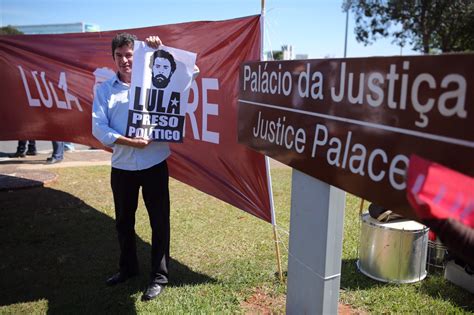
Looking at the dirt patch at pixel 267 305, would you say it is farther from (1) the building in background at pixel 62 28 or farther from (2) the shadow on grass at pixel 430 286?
(1) the building in background at pixel 62 28

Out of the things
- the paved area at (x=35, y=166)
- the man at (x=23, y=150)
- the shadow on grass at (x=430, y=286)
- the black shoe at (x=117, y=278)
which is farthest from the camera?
the man at (x=23, y=150)

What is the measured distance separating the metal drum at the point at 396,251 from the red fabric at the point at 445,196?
8.45 ft

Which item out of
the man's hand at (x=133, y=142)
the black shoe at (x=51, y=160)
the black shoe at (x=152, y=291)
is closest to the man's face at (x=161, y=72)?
the man's hand at (x=133, y=142)

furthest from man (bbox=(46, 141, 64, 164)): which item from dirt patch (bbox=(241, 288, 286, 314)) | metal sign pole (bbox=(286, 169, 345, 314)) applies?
metal sign pole (bbox=(286, 169, 345, 314))

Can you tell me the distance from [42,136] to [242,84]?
13.0 feet

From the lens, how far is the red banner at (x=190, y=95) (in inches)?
138

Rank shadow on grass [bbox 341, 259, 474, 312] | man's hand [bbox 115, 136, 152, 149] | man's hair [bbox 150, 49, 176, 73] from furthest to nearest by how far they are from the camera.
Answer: shadow on grass [bbox 341, 259, 474, 312] → man's hair [bbox 150, 49, 176, 73] → man's hand [bbox 115, 136, 152, 149]

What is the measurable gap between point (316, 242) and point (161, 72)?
1882 millimetres

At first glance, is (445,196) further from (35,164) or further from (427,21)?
(427,21)

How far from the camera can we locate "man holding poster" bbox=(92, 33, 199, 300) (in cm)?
312

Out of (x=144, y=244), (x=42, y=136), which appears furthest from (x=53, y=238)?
(x=42, y=136)

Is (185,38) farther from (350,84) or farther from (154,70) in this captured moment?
(350,84)

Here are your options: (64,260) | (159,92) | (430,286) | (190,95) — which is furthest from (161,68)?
(430,286)

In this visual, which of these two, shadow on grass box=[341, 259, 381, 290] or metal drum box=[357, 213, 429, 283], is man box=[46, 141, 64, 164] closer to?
shadow on grass box=[341, 259, 381, 290]
